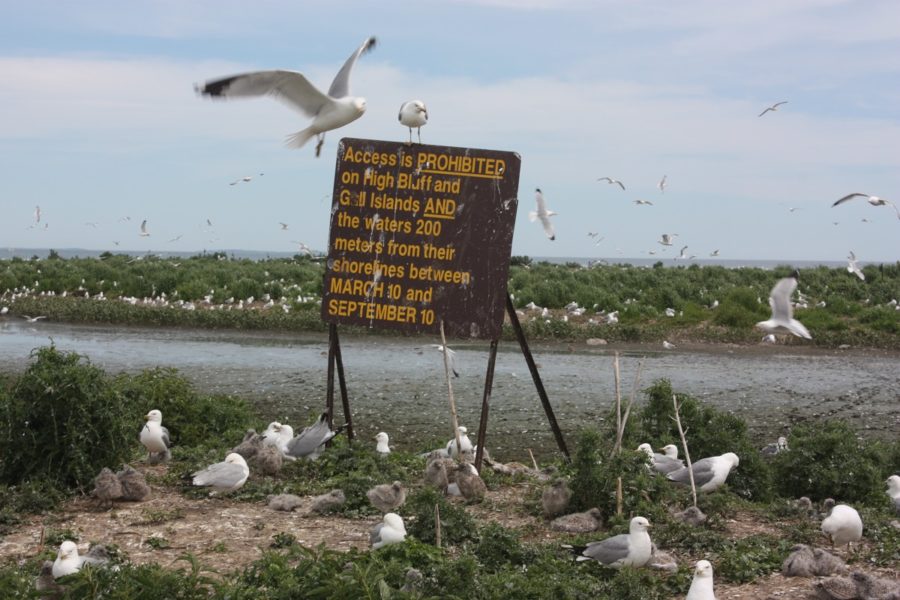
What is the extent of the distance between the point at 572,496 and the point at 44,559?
4.74 metres

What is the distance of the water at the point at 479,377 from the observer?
62.0 feet

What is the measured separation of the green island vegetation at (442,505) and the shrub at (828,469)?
0.06 feet

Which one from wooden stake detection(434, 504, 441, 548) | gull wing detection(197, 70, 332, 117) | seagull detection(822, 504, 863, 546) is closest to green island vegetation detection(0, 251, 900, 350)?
gull wing detection(197, 70, 332, 117)

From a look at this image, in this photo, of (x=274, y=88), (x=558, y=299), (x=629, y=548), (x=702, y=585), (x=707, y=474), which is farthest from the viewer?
(x=558, y=299)

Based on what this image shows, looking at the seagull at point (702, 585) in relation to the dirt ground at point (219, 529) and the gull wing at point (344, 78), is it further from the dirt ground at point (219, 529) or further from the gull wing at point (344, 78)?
the gull wing at point (344, 78)

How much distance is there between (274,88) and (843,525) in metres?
7.18

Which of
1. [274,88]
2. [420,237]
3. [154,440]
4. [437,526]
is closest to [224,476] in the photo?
[154,440]

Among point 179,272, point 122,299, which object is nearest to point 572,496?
point 122,299

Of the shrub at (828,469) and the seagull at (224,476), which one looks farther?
the shrub at (828,469)

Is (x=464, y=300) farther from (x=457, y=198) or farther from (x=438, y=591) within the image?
(x=438, y=591)

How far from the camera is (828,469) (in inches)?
447

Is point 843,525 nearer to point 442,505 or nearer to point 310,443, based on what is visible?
point 442,505

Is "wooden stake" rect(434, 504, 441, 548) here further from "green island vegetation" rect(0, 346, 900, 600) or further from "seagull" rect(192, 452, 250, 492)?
"seagull" rect(192, 452, 250, 492)

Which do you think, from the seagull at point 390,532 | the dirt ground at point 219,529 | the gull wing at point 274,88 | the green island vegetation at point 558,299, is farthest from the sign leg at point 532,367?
the green island vegetation at point 558,299
